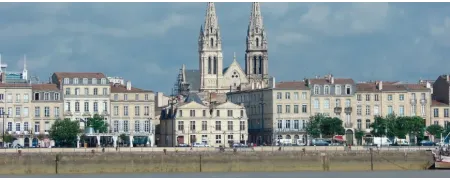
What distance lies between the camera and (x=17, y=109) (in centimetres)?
9838

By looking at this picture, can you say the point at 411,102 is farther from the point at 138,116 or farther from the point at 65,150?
the point at 65,150

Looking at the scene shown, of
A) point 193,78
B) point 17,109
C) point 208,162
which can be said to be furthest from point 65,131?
point 193,78

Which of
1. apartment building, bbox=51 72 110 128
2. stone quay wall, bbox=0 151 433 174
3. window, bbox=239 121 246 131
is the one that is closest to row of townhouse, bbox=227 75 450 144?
window, bbox=239 121 246 131

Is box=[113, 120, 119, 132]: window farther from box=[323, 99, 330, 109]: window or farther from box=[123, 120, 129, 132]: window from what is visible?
box=[323, 99, 330, 109]: window

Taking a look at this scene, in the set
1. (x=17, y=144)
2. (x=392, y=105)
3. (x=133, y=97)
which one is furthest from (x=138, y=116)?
(x=392, y=105)

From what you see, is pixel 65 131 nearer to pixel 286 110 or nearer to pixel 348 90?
pixel 286 110

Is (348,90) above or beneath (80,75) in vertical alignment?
beneath

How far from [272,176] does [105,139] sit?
32676mm

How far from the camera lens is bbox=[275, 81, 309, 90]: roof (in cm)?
10380

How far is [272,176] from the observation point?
6900 cm

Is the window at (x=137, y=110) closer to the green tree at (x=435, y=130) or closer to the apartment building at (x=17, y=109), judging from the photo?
the apartment building at (x=17, y=109)

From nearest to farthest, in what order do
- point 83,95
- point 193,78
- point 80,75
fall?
1. point 83,95
2. point 80,75
3. point 193,78

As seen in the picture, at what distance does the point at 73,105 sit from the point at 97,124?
3670 mm

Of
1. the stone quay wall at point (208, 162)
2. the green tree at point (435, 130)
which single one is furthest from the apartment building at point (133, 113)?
the stone quay wall at point (208, 162)
